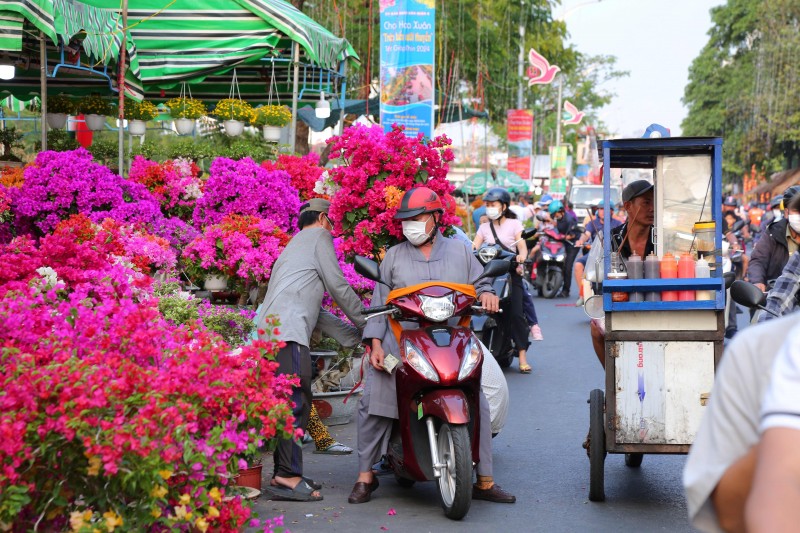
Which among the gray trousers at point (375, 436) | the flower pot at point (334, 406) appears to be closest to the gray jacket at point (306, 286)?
the gray trousers at point (375, 436)

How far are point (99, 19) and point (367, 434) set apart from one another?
5989 millimetres

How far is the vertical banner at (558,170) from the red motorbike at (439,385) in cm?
4673

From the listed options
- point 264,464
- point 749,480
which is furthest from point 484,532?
point 749,480

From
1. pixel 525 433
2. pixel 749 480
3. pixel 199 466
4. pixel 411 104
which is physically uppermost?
pixel 411 104

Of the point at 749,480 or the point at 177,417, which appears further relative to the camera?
the point at 177,417

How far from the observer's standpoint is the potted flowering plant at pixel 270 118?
47.9ft

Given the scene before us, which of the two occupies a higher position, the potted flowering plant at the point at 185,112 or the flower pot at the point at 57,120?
the potted flowering plant at the point at 185,112

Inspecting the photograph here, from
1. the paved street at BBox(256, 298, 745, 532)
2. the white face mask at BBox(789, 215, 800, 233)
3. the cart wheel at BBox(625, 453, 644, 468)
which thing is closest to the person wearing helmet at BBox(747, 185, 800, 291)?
the paved street at BBox(256, 298, 745, 532)

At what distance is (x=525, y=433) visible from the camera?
9031mm

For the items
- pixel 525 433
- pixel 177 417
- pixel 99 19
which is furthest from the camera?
pixel 99 19

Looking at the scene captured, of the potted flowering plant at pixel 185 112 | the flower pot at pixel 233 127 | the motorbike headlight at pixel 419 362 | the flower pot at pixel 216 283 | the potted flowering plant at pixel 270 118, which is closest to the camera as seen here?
the motorbike headlight at pixel 419 362

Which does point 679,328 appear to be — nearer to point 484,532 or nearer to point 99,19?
point 484,532

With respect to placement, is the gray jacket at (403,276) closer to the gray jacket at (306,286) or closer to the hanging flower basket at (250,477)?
the gray jacket at (306,286)

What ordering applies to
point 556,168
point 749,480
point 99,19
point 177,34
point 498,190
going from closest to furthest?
1. point 749,480
2. point 99,19
3. point 498,190
4. point 177,34
5. point 556,168
